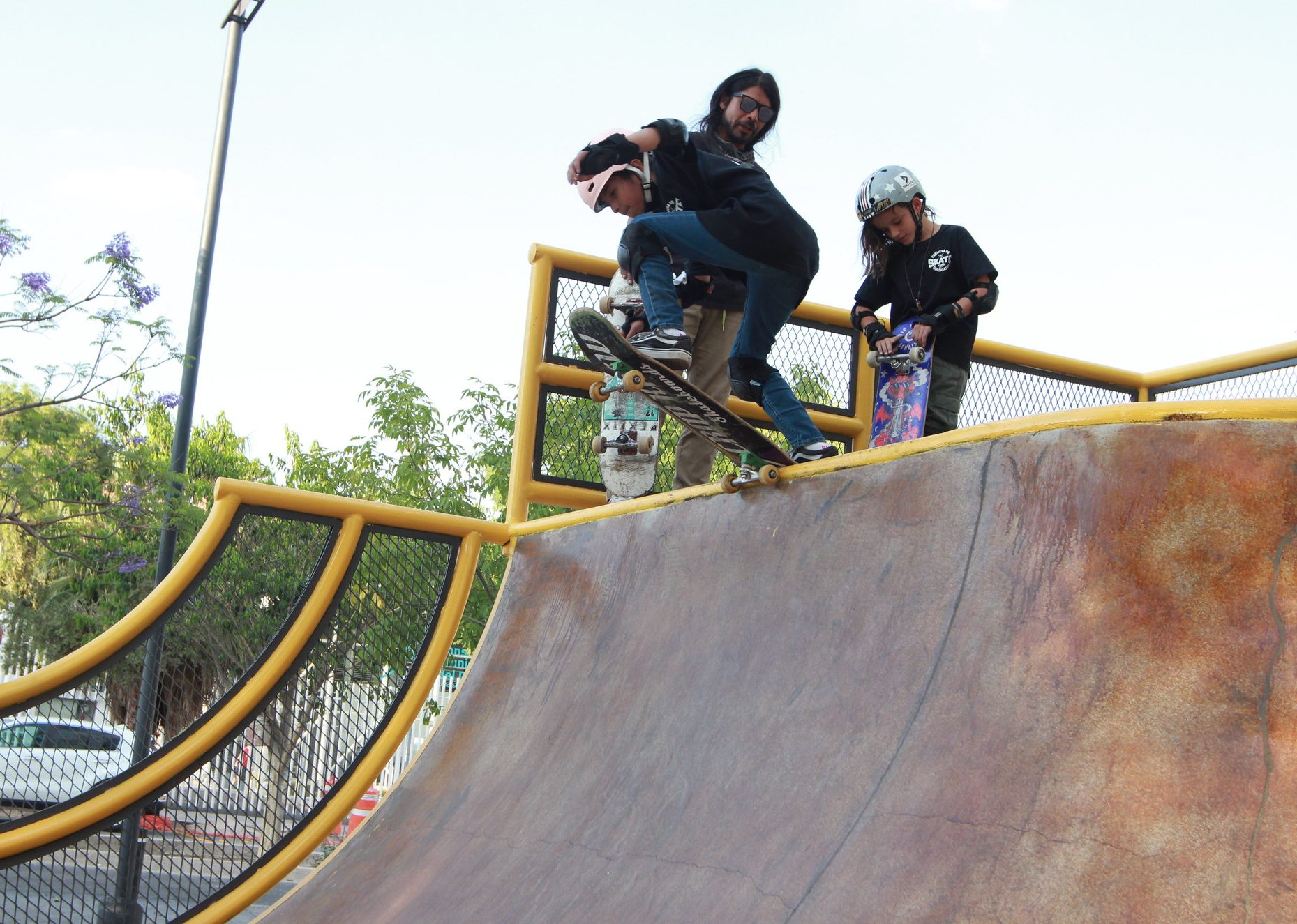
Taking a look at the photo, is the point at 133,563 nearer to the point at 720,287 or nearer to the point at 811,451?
the point at 720,287

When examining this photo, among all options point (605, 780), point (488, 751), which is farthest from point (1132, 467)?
point (488, 751)

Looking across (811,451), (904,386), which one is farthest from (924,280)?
(811,451)

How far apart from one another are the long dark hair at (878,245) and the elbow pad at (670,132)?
4.23 feet

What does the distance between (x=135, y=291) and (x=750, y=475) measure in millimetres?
8725

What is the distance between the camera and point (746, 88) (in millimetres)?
4766

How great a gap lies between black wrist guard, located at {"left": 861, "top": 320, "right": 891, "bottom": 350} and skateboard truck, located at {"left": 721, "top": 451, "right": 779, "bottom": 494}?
1.80m

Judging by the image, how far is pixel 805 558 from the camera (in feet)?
10.6

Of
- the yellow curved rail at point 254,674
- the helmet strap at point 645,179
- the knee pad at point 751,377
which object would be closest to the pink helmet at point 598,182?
the helmet strap at point 645,179

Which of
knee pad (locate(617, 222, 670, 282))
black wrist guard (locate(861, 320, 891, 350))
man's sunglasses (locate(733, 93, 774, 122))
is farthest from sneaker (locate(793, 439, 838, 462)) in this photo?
man's sunglasses (locate(733, 93, 774, 122))

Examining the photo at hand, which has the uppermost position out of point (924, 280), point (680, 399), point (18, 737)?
point (924, 280)

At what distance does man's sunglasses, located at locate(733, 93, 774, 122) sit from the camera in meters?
4.75

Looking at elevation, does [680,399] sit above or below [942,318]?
below

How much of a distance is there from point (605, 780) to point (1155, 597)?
5.95 ft

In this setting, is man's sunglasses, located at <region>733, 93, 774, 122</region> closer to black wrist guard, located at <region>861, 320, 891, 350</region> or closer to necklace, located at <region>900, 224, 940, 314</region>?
necklace, located at <region>900, 224, 940, 314</region>
